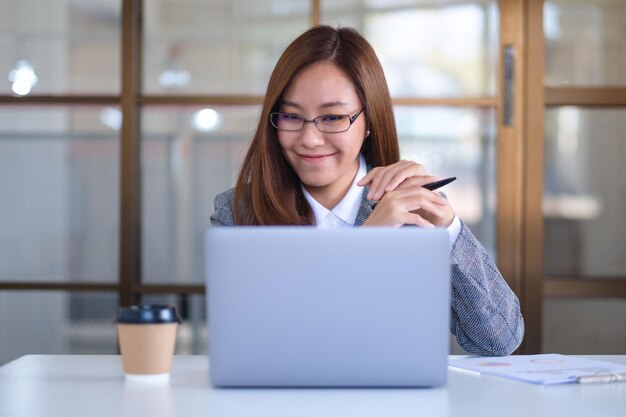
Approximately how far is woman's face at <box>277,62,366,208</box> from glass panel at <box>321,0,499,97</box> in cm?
122

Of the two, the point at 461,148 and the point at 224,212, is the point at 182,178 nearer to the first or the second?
the point at 461,148

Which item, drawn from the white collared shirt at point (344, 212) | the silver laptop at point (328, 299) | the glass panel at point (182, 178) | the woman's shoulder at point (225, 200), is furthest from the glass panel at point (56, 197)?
the silver laptop at point (328, 299)

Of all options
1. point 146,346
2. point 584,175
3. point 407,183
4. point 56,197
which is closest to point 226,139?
point 56,197

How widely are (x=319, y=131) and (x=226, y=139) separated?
135cm

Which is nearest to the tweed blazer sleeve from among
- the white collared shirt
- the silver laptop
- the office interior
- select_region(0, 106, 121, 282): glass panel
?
the white collared shirt

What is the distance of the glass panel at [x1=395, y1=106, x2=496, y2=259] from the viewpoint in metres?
3.38

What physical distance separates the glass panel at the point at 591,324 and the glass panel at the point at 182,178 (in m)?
1.28

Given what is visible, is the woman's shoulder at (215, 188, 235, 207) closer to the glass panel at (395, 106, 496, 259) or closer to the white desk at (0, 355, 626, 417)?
the white desk at (0, 355, 626, 417)

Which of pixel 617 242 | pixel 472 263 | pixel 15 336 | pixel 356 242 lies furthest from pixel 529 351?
pixel 356 242

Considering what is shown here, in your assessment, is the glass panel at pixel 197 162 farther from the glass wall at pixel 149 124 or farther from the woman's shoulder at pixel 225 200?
the woman's shoulder at pixel 225 200

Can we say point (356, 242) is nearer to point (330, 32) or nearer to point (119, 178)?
point (330, 32)

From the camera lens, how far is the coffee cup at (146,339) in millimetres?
1358

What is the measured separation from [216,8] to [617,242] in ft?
5.47

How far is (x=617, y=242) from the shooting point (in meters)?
3.40
